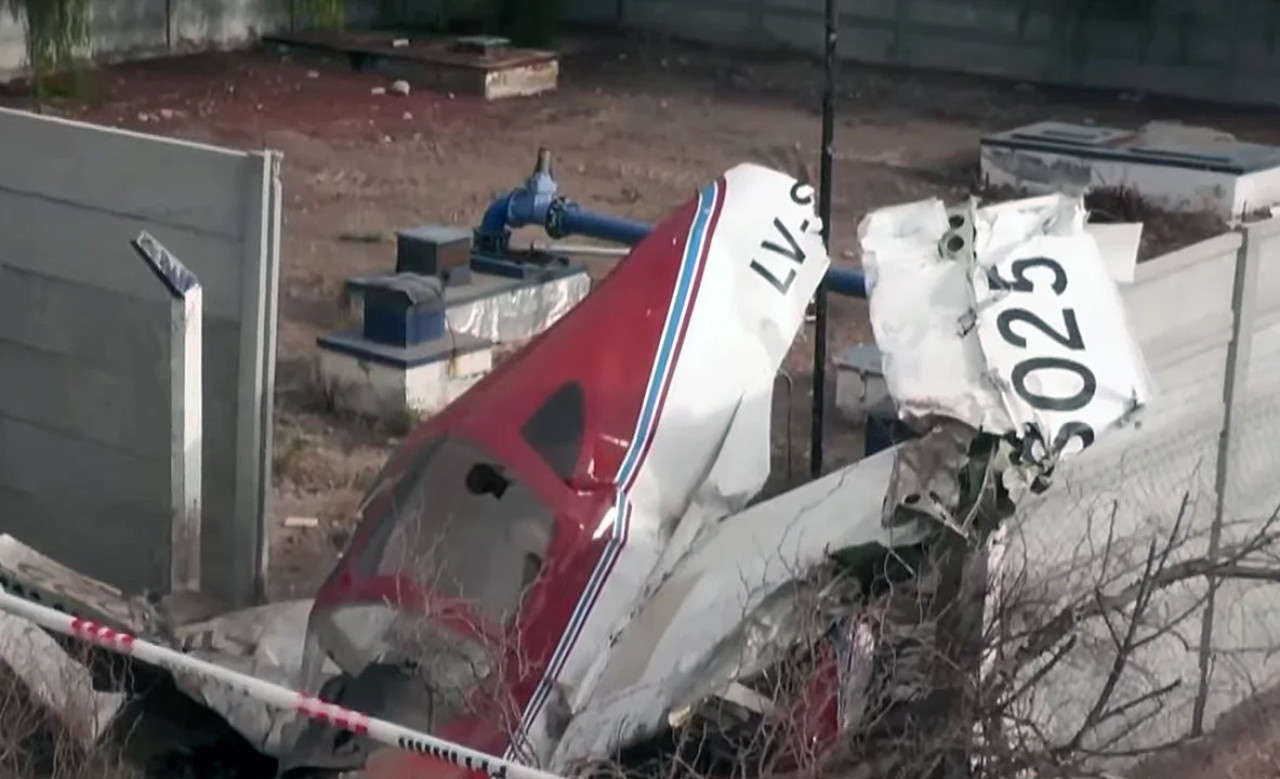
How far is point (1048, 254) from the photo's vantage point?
13.6ft

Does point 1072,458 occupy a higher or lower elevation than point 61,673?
higher

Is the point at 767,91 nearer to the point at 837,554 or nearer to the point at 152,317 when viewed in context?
the point at 152,317

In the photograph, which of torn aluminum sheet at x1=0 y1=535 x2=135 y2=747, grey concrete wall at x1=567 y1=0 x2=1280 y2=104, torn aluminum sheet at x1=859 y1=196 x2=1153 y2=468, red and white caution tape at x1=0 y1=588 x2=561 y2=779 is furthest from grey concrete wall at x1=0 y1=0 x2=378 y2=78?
torn aluminum sheet at x1=859 y1=196 x2=1153 y2=468

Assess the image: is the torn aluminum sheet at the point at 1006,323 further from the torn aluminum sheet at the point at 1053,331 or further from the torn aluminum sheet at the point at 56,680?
the torn aluminum sheet at the point at 56,680

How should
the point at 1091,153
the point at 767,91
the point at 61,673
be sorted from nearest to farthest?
1. the point at 61,673
2. the point at 1091,153
3. the point at 767,91

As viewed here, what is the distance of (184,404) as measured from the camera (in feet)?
16.7

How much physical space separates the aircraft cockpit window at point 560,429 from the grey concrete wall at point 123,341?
33.3 inches

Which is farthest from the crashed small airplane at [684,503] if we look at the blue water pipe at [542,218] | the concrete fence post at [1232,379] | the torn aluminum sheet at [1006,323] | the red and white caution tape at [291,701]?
the blue water pipe at [542,218]

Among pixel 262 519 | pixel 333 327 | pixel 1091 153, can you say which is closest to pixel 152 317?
pixel 262 519

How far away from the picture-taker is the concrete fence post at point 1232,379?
479 cm

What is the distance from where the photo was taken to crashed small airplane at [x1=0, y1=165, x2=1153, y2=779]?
3.96 metres

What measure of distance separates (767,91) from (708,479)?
12.3 metres

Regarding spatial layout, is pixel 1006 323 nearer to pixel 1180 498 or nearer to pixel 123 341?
pixel 1180 498

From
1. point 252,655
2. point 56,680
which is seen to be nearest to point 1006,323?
point 252,655
